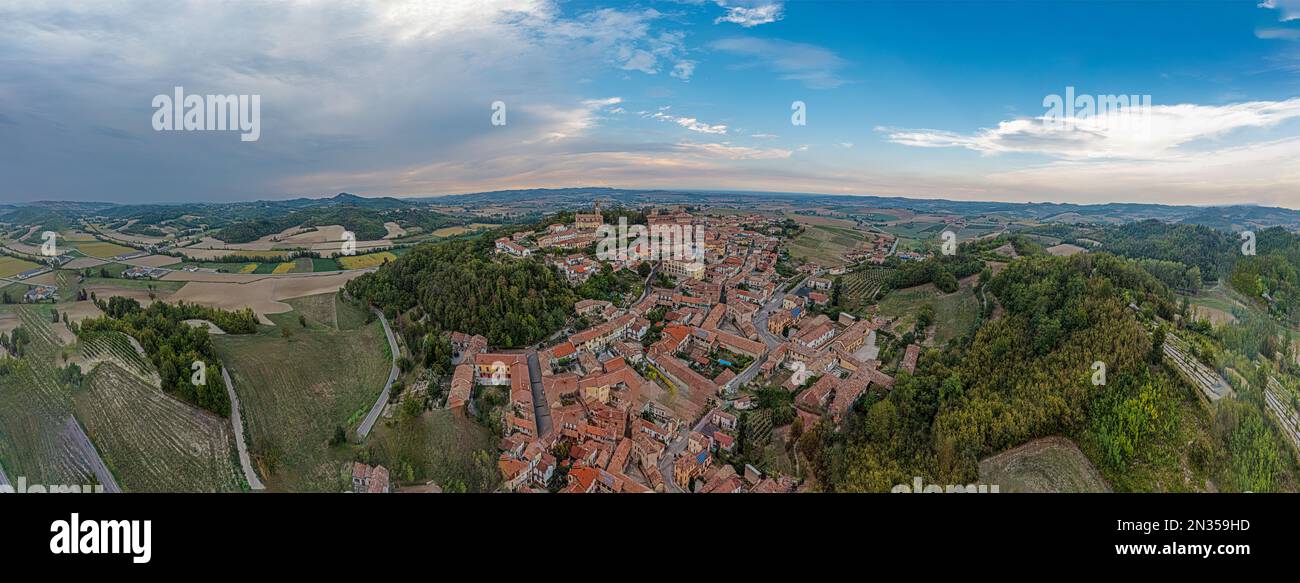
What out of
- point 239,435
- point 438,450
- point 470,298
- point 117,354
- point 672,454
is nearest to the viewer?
point 438,450

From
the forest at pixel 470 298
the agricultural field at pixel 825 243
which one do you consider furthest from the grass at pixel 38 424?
the agricultural field at pixel 825 243

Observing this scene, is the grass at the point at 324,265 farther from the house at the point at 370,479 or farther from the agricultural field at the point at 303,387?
the house at the point at 370,479

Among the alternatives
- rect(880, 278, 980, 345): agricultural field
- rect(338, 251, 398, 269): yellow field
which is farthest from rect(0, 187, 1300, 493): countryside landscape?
rect(338, 251, 398, 269): yellow field

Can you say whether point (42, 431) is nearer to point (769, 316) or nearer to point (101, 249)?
point (769, 316)

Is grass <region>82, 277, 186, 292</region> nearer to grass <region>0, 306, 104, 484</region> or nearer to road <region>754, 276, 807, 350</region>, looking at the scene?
grass <region>0, 306, 104, 484</region>

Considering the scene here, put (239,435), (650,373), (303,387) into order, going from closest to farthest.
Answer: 1. (239,435)
2. (303,387)
3. (650,373)

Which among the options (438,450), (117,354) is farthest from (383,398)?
(117,354)

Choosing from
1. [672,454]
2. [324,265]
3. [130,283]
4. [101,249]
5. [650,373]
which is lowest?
[672,454]
